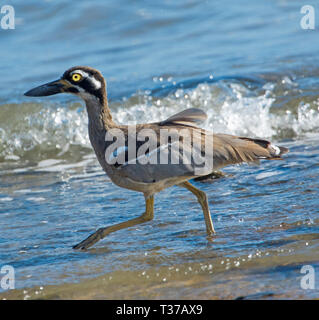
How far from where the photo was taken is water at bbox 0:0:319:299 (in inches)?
194

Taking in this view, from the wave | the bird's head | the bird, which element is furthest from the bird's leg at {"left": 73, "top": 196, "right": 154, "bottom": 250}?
the wave

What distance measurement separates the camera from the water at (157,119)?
4.94 metres

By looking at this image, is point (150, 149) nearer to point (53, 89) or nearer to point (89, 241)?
point (89, 241)

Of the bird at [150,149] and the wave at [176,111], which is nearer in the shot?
the bird at [150,149]

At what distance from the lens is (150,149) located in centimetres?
552

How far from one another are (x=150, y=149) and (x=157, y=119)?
18.4ft

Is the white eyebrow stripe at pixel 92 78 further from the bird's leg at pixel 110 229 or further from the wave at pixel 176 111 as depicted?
the wave at pixel 176 111

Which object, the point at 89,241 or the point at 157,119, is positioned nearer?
the point at 89,241

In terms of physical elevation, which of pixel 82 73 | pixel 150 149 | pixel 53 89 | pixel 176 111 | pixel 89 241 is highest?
pixel 82 73

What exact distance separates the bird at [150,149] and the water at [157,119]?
19.4 inches

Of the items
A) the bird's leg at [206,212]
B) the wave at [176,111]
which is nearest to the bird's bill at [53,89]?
the bird's leg at [206,212]

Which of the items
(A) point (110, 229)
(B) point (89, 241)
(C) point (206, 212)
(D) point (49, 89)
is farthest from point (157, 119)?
(B) point (89, 241)

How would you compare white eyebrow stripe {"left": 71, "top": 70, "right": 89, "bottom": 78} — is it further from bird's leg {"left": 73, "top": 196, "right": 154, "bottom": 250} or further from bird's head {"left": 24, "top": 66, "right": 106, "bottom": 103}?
bird's leg {"left": 73, "top": 196, "right": 154, "bottom": 250}
